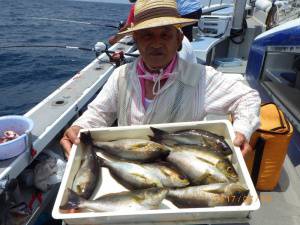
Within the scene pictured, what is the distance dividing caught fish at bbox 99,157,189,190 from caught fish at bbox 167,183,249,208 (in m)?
0.07

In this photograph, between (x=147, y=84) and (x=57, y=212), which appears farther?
(x=147, y=84)

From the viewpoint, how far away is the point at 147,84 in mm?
2045

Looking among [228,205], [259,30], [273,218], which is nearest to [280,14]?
[259,30]

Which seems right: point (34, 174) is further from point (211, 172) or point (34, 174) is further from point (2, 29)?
point (2, 29)

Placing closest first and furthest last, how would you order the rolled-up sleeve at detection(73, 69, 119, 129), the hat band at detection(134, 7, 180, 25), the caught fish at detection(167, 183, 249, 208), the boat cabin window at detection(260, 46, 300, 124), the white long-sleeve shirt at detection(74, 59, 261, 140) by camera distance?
the caught fish at detection(167, 183, 249, 208) → the hat band at detection(134, 7, 180, 25) → the white long-sleeve shirt at detection(74, 59, 261, 140) → the rolled-up sleeve at detection(73, 69, 119, 129) → the boat cabin window at detection(260, 46, 300, 124)

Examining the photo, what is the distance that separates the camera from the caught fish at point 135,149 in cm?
163

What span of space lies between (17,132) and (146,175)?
4.22ft

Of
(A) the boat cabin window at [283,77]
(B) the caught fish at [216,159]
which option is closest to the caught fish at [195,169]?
(B) the caught fish at [216,159]

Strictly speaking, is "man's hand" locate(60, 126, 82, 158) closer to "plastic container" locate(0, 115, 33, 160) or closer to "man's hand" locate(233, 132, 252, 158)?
"plastic container" locate(0, 115, 33, 160)

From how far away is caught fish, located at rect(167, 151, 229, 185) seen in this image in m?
1.45

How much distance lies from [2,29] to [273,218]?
1739 centimetres

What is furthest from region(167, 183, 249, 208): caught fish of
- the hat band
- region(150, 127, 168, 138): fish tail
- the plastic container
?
the plastic container

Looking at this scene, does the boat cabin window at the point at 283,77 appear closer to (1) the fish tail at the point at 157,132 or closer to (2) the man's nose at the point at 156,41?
(2) the man's nose at the point at 156,41

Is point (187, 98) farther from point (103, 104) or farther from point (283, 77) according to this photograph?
point (283, 77)
